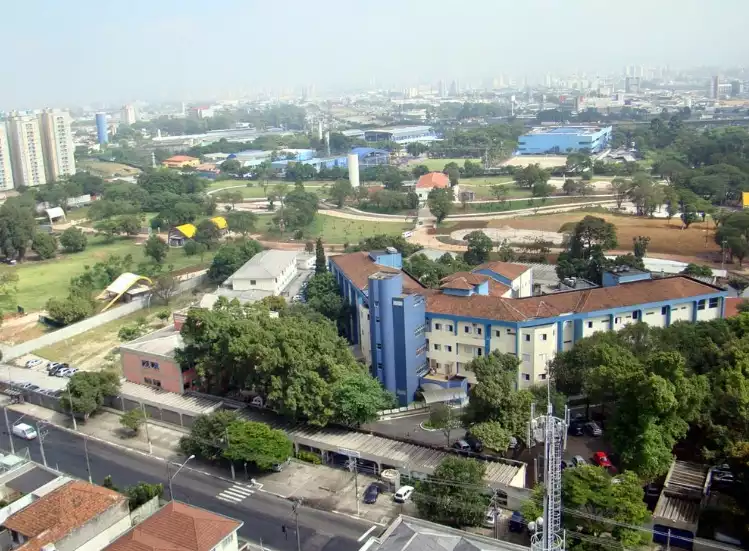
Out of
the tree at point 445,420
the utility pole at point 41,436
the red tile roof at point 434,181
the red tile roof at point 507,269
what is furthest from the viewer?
the red tile roof at point 434,181

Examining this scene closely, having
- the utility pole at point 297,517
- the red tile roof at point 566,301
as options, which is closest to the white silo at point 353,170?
the red tile roof at point 566,301

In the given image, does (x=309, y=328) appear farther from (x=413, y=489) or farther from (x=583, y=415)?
(x=583, y=415)

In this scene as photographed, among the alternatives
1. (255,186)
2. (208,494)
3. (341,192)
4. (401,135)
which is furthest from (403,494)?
(401,135)

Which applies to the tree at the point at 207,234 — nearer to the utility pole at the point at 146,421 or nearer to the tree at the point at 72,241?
the tree at the point at 72,241

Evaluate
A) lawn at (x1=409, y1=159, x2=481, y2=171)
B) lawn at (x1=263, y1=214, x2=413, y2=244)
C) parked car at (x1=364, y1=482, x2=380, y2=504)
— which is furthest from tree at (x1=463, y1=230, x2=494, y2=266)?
lawn at (x1=409, y1=159, x2=481, y2=171)

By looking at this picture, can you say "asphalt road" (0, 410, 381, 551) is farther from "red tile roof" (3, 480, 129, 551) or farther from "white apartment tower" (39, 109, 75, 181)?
"white apartment tower" (39, 109, 75, 181)

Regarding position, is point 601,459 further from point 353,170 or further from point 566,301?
point 353,170

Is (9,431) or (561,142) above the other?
(561,142)
